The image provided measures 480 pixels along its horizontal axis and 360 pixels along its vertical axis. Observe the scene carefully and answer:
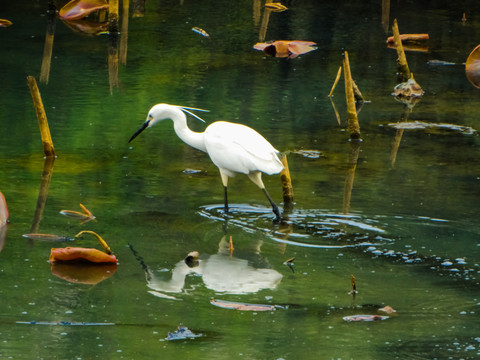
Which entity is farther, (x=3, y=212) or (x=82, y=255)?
(x=3, y=212)

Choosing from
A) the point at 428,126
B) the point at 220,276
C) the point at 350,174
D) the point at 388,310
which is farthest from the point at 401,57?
the point at 388,310

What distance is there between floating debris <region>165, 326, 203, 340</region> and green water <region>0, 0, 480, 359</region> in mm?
39

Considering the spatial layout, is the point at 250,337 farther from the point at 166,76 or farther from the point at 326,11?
the point at 326,11

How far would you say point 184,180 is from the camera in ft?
29.7

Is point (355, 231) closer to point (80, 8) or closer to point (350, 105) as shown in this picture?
point (350, 105)

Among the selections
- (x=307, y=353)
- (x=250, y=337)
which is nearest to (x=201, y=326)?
(x=250, y=337)

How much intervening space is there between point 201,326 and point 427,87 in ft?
26.1

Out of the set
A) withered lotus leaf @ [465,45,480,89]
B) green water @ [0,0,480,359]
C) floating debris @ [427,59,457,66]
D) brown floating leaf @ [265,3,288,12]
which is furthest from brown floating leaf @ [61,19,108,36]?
withered lotus leaf @ [465,45,480,89]

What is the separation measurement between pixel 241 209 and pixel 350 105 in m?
2.31

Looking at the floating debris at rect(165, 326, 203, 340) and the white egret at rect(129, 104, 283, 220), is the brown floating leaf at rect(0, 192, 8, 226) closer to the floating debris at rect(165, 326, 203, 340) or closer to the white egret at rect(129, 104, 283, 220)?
the white egret at rect(129, 104, 283, 220)

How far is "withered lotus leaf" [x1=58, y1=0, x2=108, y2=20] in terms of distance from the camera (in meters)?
16.4

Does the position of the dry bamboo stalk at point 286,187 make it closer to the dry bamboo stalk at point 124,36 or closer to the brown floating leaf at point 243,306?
the brown floating leaf at point 243,306

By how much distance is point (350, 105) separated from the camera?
32.8ft

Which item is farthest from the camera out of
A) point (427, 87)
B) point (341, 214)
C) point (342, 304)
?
point (427, 87)
